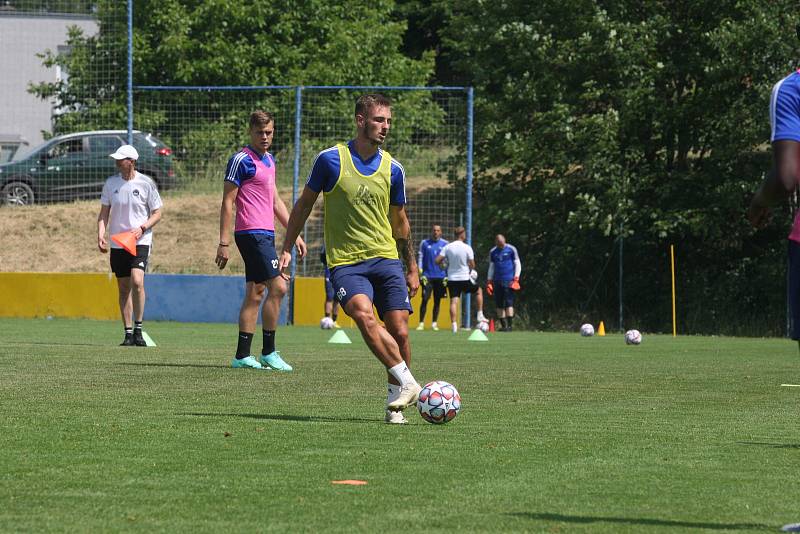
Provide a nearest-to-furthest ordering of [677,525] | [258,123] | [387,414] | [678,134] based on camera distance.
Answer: [677,525] < [387,414] < [258,123] < [678,134]

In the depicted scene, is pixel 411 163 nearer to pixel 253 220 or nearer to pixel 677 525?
pixel 253 220

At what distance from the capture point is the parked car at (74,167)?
93.0ft

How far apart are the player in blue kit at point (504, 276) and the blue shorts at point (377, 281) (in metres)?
20.6

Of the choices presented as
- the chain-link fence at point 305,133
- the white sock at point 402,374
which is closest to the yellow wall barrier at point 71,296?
the chain-link fence at point 305,133

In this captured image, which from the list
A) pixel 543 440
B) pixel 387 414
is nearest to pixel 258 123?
pixel 387 414

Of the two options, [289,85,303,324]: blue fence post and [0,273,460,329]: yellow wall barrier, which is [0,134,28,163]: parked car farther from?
[289,85,303,324]: blue fence post

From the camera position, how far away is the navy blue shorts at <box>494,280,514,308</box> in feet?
97.3

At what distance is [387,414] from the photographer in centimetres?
856

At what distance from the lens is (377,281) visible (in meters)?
8.94

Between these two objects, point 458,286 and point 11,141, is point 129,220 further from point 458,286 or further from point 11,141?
point 11,141

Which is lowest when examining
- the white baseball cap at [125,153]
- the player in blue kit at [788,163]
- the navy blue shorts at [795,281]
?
the navy blue shorts at [795,281]

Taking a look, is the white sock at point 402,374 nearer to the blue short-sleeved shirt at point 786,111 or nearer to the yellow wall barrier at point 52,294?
the blue short-sleeved shirt at point 786,111

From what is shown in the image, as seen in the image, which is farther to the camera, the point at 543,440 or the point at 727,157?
the point at 727,157

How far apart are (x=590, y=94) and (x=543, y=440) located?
943 inches
